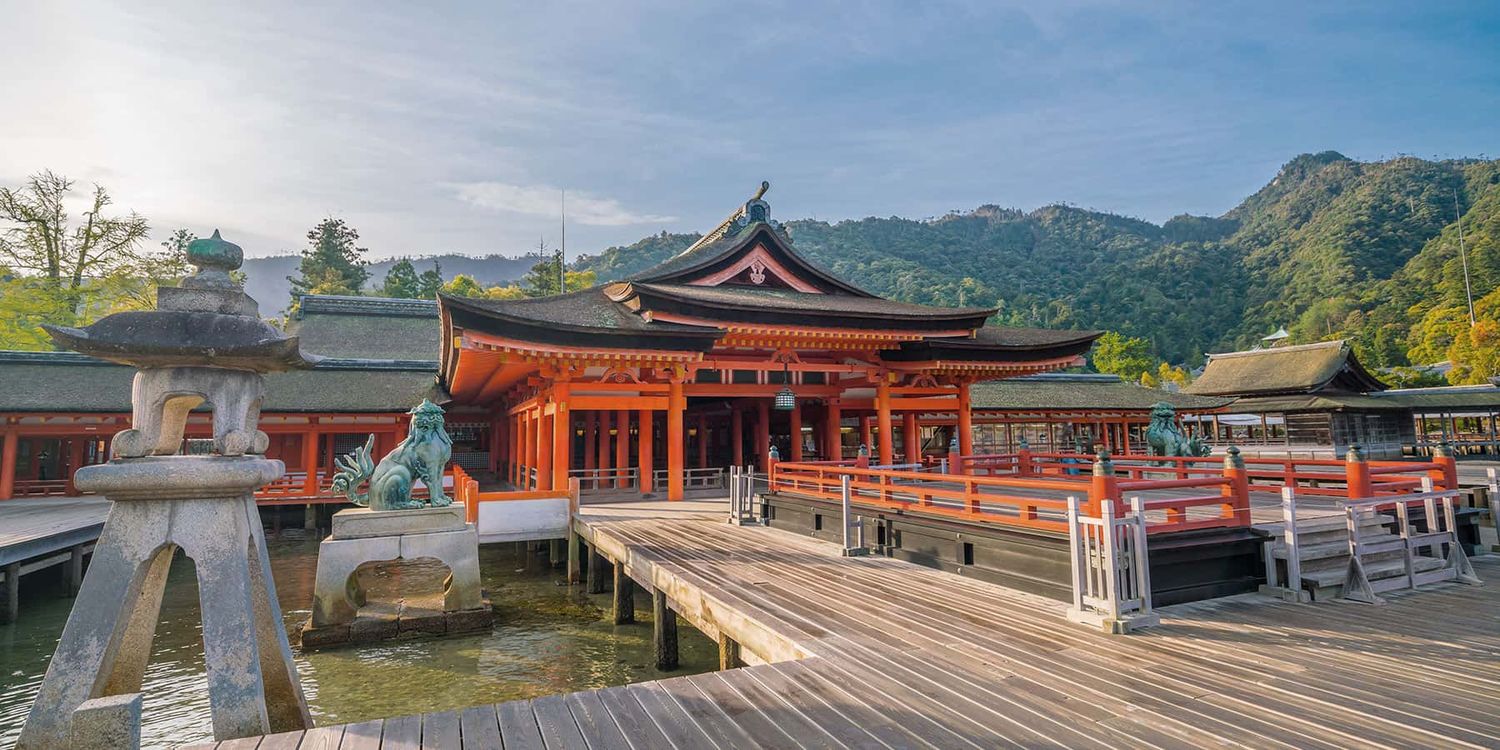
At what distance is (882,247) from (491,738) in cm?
13141

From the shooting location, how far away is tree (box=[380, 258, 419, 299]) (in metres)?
67.5

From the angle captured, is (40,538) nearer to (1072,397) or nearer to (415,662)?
(415,662)

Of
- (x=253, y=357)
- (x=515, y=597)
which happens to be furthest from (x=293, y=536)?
(x=253, y=357)

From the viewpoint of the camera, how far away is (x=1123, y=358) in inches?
2399

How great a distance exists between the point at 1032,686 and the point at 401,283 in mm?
74669

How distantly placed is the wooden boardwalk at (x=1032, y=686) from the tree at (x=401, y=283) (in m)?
69.3

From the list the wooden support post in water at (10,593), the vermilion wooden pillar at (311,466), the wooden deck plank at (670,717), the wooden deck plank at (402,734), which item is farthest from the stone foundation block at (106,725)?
the vermilion wooden pillar at (311,466)

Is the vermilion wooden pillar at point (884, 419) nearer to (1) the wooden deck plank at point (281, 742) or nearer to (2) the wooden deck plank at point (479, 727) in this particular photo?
(2) the wooden deck plank at point (479, 727)

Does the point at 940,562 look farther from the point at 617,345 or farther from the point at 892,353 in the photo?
the point at 892,353

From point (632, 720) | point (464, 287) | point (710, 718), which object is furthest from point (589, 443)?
point (464, 287)

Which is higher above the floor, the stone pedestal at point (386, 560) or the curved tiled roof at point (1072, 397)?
the curved tiled roof at point (1072, 397)

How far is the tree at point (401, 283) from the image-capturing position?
6750 centimetres

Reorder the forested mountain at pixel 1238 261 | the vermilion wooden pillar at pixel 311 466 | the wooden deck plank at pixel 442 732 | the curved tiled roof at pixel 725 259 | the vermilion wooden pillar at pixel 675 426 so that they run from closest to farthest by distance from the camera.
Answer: the wooden deck plank at pixel 442 732 → the vermilion wooden pillar at pixel 675 426 → the curved tiled roof at pixel 725 259 → the vermilion wooden pillar at pixel 311 466 → the forested mountain at pixel 1238 261

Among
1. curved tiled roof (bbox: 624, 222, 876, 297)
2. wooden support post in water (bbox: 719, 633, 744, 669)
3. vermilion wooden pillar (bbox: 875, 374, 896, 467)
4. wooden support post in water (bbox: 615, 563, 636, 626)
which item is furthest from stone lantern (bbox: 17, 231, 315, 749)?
vermilion wooden pillar (bbox: 875, 374, 896, 467)
